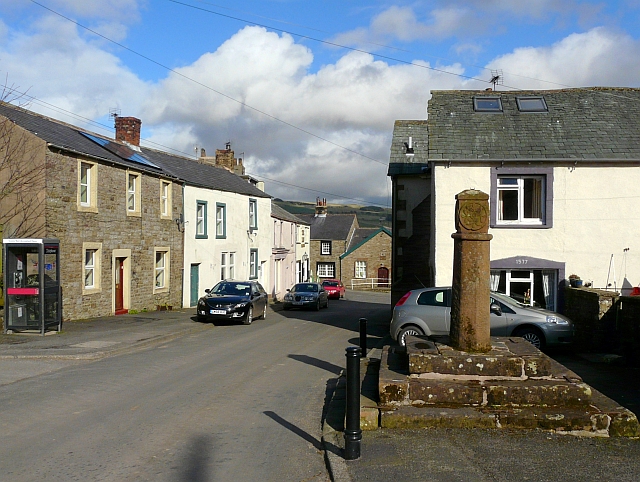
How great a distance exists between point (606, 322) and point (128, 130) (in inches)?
971

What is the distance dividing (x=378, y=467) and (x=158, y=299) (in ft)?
75.0

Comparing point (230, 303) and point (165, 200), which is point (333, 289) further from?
point (230, 303)

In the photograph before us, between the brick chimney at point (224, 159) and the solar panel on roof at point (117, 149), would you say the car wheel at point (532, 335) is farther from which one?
the brick chimney at point (224, 159)

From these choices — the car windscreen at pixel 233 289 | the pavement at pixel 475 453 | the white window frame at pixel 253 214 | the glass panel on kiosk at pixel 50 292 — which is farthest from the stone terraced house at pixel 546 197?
the white window frame at pixel 253 214

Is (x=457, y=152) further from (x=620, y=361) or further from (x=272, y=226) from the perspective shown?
(x=272, y=226)

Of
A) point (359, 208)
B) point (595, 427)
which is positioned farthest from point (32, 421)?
point (359, 208)

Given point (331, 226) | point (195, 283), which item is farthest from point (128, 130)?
point (331, 226)

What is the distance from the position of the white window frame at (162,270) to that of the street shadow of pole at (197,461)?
21.2 metres

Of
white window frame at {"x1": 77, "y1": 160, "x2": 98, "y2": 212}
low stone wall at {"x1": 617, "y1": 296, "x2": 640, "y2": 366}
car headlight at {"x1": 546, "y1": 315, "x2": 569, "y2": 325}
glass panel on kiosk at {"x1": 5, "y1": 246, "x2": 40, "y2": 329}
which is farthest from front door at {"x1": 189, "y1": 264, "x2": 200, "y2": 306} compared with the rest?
low stone wall at {"x1": 617, "y1": 296, "x2": 640, "y2": 366}

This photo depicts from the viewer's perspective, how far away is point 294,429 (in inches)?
318

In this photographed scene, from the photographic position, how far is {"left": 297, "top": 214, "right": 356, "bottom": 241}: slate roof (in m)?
73.2

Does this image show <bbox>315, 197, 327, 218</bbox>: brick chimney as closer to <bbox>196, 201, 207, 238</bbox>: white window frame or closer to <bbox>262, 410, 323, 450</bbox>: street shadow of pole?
<bbox>196, 201, 207, 238</bbox>: white window frame

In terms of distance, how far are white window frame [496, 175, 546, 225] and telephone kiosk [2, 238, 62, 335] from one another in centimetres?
1242

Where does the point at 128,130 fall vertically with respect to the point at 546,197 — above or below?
above
